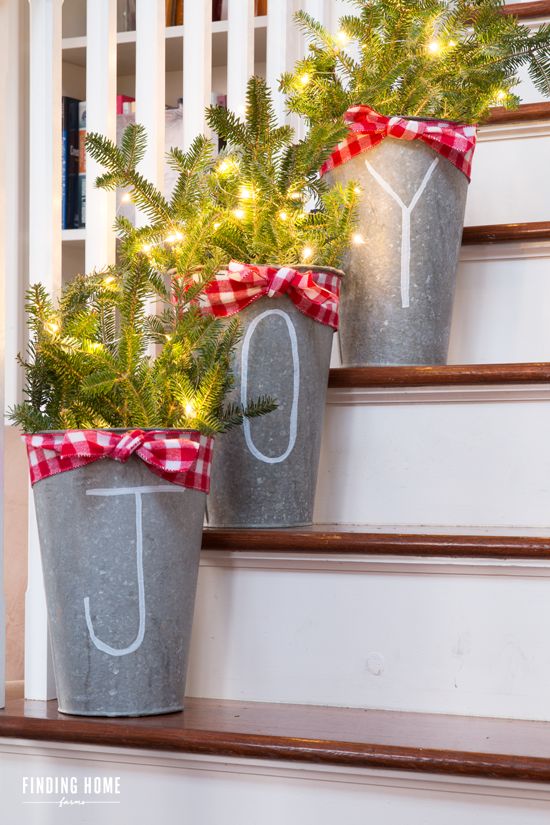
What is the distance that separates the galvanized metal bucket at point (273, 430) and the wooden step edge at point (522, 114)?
1.67 ft

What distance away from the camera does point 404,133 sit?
1.36 m

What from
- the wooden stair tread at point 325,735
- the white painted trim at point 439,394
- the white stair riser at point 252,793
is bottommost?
Result: the white stair riser at point 252,793

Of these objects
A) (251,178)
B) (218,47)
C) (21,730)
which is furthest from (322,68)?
(218,47)

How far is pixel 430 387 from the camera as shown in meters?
1.28

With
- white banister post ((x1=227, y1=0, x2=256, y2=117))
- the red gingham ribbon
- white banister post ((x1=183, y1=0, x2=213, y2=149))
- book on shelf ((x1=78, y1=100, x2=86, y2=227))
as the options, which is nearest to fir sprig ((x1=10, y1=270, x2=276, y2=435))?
the red gingham ribbon

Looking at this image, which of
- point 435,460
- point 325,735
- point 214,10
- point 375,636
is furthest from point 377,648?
point 214,10

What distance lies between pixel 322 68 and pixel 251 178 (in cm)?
28

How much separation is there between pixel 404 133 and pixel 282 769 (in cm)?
81

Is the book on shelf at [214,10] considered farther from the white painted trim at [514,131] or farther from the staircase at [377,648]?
the staircase at [377,648]

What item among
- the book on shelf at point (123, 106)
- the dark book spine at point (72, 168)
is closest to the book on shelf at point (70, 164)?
the dark book spine at point (72, 168)

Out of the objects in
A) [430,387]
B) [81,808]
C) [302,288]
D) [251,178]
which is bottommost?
[81,808]

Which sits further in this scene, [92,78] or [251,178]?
[92,78]

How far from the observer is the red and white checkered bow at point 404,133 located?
136 centimetres

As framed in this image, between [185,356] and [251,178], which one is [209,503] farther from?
[251,178]
